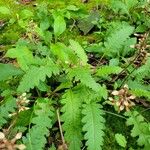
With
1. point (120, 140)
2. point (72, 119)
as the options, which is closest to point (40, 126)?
point (72, 119)

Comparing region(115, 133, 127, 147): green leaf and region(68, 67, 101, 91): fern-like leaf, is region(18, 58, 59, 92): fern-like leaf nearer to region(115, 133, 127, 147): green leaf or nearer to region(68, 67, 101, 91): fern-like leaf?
region(68, 67, 101, 91): fern-like leaf

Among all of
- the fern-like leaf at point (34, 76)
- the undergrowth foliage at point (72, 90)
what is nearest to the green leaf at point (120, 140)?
the undergrowth foliage at point (72, 90)

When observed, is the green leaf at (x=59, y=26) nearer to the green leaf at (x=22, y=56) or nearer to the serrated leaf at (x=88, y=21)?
the serrated leaf at (x=88, y=21)

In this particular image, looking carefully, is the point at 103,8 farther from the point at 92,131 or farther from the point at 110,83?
the point at 92,131

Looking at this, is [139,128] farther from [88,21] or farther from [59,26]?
[88,21]

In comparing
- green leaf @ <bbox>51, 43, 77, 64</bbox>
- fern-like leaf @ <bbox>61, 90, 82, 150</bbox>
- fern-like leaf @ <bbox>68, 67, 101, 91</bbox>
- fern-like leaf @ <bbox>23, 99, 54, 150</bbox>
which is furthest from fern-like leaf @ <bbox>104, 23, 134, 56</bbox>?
fern-like leaf @ <bbox>23, 99, 54, 150</bbox>

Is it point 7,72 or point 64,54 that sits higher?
point 64,54

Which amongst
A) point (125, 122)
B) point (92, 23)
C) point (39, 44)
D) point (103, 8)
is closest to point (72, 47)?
point (39, 44)
